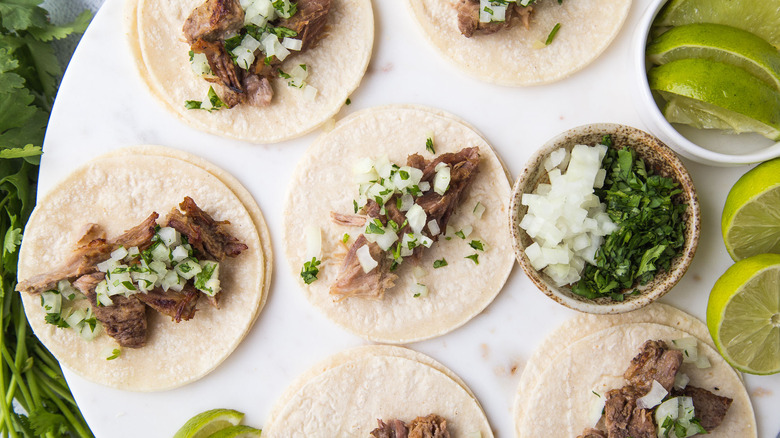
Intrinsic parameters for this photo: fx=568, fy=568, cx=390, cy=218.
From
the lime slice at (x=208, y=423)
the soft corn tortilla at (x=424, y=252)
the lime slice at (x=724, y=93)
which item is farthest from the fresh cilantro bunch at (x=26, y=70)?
the lime slice at (x=724, y=93)

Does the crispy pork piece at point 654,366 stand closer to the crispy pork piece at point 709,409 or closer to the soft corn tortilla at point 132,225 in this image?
the crispy pork piece at point 709,409

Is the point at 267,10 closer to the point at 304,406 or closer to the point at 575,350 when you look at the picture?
the point at 304,406

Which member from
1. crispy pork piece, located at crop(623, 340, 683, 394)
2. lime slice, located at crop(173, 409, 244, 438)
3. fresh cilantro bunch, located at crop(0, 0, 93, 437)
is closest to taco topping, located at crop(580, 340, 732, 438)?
crispy pork piece, located at crop(623, 340, 683, 394)

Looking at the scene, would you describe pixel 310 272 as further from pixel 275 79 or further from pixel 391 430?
pixel 275 79

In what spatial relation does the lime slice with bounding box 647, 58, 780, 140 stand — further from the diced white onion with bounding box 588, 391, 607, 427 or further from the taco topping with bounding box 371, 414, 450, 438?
the taco topping with bounding box 371, 414, 450, 438

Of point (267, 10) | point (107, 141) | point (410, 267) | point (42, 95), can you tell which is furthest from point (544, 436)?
point (42, 95)
